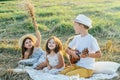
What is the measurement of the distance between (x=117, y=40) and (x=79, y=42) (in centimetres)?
294

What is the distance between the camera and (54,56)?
6930mm

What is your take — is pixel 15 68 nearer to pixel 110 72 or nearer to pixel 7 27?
pixel 110 72

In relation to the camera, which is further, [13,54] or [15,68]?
[13,54]

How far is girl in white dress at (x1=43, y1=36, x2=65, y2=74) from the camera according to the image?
688 centimetres

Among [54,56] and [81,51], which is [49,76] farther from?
[81,51]

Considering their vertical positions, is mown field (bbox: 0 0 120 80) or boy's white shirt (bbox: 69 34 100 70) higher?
boy's white shirt (bbox: 69 34 100 70)

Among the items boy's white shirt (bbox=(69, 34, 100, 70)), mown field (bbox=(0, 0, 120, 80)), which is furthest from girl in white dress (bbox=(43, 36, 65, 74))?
mown field (bbox=(0, 0, 120, 80))

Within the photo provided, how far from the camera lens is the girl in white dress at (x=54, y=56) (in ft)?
22.6

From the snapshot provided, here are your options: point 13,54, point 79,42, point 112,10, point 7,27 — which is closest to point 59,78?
point 79,42

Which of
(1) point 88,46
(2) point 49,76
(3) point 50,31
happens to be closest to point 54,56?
(2) point 49,76

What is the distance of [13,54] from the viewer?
8312mm

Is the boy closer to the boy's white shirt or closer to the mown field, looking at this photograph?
the boy's white shirt

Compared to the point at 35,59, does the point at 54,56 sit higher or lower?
higher

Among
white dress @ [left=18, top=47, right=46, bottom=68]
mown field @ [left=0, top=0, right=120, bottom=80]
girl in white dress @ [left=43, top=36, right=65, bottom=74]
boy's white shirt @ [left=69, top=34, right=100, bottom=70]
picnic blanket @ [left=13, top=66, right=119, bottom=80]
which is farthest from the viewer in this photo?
mown field @ [left=0, top=0, right=120, bottom=80]
